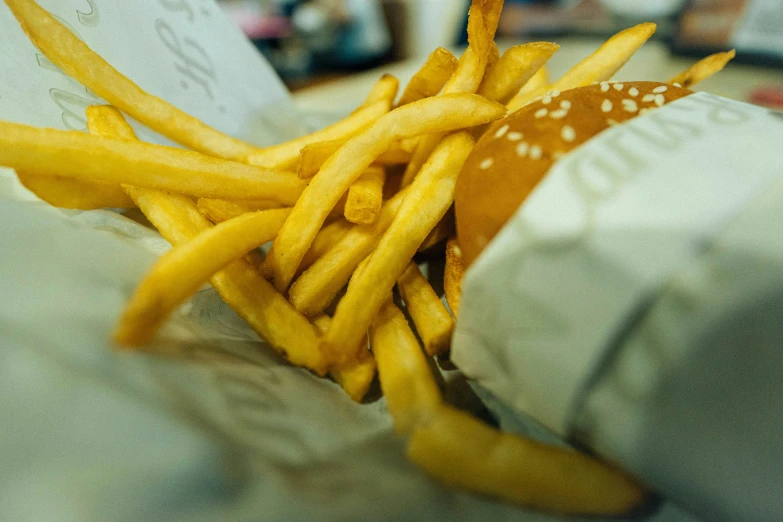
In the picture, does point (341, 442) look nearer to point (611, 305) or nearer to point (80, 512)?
point (80, 512)

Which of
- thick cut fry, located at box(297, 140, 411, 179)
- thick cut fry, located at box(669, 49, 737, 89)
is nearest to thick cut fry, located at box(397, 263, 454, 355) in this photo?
thick cut fry, located at box(297, 140, 411, 179)

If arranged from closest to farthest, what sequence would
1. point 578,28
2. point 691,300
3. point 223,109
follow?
point 691,300, point 223,109, point 578,28

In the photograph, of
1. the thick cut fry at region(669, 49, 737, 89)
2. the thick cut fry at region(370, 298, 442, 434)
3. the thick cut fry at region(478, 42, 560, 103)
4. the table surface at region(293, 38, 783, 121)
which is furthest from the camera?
the table surface at region(293, 38, 783, 121)

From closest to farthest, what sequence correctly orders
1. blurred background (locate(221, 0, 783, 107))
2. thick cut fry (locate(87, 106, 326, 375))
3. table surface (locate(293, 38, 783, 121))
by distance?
thick cut fry (locate(87, 106, 326, 375))
table surface (locate(293, 38, 783, 121))
blurred background (locate(221, 0, 783, 107))

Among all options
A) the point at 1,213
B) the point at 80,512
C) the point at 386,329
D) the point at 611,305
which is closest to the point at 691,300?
the point at 611,305

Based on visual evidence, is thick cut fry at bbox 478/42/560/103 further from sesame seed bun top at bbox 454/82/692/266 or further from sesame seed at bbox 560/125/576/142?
sesame seed at bbox 560/125/576/142

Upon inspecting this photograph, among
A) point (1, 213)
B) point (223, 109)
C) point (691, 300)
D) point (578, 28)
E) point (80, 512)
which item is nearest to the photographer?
point (80, 512)
